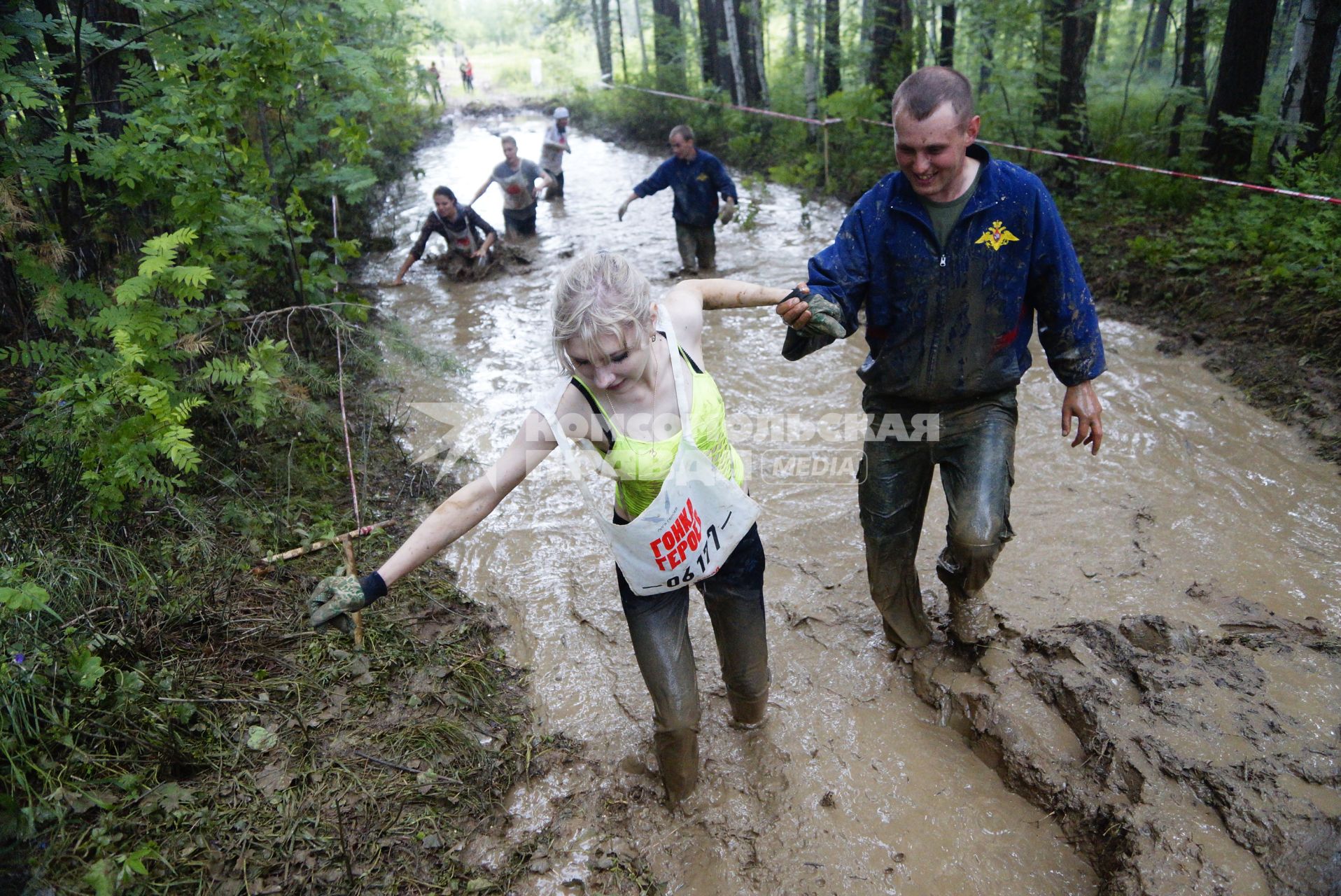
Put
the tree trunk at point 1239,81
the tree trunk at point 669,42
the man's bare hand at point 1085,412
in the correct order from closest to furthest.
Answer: the man's bare hand at point 1085,412 < the tree trunk at point 1239,81 < the tree trunk at point 669,42

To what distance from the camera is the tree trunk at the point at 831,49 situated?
13906mm

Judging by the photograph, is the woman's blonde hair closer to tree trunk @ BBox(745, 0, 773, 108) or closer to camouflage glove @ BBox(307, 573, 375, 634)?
camouflage glove @ BBox(307, 573, 375, 634)

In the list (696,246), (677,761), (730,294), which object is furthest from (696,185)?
(677,761)

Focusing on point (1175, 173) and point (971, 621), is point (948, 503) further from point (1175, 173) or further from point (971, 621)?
point (1175, 173)

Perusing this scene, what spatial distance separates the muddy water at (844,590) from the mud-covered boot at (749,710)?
5 centimetres

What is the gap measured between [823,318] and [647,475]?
94cm

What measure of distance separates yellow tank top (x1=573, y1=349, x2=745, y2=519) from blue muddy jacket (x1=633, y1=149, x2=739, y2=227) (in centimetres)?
688

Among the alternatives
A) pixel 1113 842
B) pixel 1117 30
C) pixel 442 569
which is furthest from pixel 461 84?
pixel 1113 842

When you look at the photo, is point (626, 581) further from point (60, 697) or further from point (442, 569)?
point (442, 569)

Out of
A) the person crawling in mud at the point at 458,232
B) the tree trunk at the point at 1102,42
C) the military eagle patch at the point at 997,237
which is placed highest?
the tree trunk at the point at 1102,42

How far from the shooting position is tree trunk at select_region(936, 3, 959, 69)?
12.2 metres

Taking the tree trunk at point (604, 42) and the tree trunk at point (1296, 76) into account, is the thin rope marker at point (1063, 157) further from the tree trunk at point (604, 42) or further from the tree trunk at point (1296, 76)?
the tree trunk at point (604, 42)

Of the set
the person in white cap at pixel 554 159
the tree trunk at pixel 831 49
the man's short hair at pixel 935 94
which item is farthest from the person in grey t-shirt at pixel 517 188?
the man's short hair at pixel 935 94

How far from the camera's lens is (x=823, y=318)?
2867 millimetres
